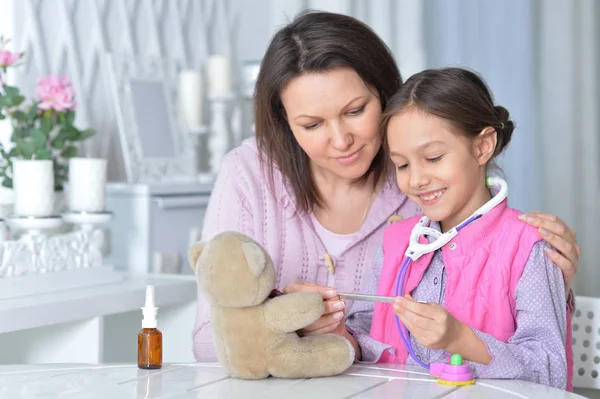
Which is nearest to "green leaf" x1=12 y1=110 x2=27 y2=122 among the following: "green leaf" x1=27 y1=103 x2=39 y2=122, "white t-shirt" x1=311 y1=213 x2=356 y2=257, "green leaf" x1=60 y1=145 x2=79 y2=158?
"green leaf" x1=27 y1=103 x2=39 y2=122

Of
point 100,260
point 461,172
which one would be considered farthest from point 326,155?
point 100,260

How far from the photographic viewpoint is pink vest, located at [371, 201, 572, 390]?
4.45 feet

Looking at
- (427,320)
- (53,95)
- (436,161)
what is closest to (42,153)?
(53,95)

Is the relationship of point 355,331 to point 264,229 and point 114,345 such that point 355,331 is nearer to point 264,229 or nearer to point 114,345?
point 264,229

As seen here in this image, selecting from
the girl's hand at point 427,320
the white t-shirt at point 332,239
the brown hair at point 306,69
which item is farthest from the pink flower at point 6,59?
the girl's hand at point 427,320

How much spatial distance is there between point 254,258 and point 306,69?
19.7 inches

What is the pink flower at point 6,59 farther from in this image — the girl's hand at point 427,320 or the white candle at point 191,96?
the girl's hand at point 427,320

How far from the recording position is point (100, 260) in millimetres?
2053

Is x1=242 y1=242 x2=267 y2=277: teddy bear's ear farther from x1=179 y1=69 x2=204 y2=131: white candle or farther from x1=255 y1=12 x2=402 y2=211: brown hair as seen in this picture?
x1=179 y1=69 x2=204 y2=131: white candle

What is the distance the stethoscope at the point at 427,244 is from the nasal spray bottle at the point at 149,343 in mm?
369

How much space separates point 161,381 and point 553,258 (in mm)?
564

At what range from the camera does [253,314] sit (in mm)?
1181

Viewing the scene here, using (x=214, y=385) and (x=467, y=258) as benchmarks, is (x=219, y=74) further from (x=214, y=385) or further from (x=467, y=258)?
(x=214, y=385)

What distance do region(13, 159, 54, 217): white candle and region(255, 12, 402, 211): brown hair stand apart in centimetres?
47
